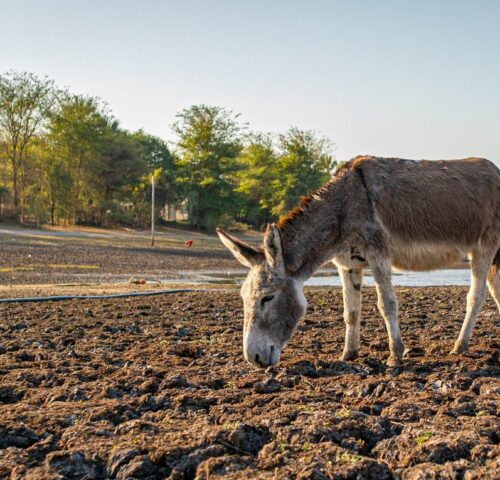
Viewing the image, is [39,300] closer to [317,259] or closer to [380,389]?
[317,259]

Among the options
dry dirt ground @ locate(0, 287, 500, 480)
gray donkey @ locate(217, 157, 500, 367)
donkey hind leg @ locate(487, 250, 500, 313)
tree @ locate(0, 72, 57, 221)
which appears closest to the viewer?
dry dirt ground @ locate(0, 287, 500, 480)

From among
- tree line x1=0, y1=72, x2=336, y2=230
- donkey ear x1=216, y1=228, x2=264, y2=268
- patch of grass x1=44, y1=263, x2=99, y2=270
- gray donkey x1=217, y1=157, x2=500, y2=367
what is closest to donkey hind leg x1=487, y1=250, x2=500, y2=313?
gray donkey x1=217, y1=157, x2=500, y2=367

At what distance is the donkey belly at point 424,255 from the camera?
27.5ft

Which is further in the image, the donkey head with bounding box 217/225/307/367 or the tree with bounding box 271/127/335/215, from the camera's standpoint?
the tree with bounding box 271/127/335/215

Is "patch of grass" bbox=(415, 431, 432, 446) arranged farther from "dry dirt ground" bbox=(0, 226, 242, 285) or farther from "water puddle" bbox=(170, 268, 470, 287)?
"water puddle" bbox=(170, 268, 470, 287)

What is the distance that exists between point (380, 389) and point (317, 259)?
1932 mm

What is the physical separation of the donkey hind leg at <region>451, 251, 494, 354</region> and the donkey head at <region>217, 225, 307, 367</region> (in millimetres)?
2397

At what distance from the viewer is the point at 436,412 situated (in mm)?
5844

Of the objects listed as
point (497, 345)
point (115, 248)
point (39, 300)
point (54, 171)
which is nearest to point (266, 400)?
point (497, 345)


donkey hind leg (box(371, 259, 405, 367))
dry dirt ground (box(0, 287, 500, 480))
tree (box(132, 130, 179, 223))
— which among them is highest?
tree (box(132, 130, 179, 223))

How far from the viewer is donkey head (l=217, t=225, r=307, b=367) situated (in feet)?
23.8

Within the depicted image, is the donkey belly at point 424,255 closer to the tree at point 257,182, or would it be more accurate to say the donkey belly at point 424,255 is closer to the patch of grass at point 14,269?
the patch of grass at point 14,269

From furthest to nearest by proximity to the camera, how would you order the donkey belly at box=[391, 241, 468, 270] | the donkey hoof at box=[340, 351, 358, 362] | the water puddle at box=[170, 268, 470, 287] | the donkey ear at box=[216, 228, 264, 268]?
the water puddle at box=[170, 268, 470, 287], the donkey hoof at box=[340, 351, 358, 362], the donkey belly at box=[391, 241, 468, 270], the donkey ear at box=[216, 228, 264, 268]

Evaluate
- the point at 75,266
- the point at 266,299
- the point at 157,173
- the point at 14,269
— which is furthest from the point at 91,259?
the point at 157,173
